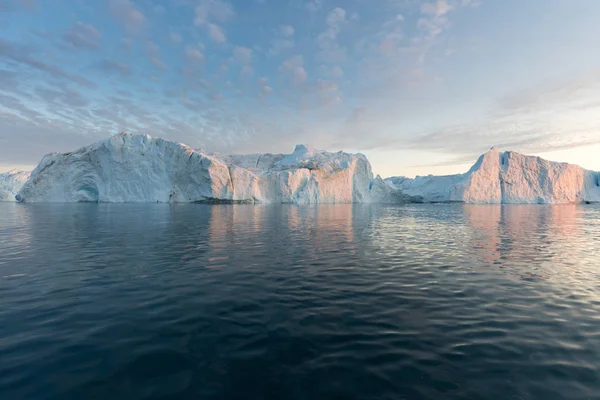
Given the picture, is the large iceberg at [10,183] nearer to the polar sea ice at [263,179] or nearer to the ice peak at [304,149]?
the polar sea ice at [263,179]

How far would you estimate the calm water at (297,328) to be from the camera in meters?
3.76

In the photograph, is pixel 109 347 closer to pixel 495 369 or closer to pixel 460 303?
pixel 495 369

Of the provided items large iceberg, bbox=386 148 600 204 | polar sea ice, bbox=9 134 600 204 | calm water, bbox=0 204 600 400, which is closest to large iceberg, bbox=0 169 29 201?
polar sea ice, bbox=9 134 600 204

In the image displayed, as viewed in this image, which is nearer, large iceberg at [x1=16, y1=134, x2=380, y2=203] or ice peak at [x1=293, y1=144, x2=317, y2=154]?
large iceberg at [x1=16, y1=134, x2=380, y2=203]

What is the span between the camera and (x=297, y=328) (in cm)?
524

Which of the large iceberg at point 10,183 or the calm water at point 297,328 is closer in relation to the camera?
the calm water at point 297,328

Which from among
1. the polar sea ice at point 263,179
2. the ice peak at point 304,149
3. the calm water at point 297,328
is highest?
the ice peak at point 304,149

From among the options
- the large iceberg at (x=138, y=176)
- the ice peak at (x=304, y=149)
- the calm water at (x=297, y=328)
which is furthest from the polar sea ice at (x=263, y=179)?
the calm water at (x=297, y=328)

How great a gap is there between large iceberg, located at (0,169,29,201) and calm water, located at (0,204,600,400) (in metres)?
121

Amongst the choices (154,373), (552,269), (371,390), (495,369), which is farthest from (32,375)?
(552,269)

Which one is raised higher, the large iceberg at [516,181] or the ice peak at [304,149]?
the ice peak at [304,149]

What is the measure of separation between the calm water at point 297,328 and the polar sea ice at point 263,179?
171 ft

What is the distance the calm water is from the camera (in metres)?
3.76

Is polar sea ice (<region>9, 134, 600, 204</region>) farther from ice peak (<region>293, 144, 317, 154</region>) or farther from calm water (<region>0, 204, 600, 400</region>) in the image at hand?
calm water (<region>0, 204, 600, 400</region>)
